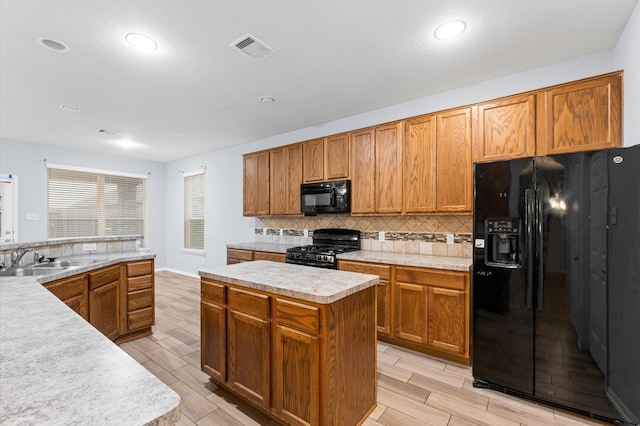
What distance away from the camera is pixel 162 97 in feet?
11.1

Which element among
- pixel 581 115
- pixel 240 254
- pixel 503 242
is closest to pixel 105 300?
pixel 240 254

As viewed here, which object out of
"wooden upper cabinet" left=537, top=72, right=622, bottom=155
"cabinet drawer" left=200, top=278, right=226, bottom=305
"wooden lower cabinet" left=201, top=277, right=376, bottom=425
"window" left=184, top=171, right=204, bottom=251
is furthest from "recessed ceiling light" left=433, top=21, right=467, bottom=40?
"window" left=184, top=171, right=204, bottom=251

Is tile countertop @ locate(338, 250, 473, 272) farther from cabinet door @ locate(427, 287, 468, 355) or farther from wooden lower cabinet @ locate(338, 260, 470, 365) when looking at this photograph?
cabinet door @ locate(427, 287, 468, 355)

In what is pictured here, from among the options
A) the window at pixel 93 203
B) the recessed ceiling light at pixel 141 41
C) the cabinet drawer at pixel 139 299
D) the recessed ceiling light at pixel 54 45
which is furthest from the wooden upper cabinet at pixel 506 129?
the window at pixel 93 203

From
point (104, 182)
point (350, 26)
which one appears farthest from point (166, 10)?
point (104, 182)

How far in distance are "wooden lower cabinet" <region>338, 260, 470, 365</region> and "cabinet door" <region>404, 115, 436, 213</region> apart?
72 cm

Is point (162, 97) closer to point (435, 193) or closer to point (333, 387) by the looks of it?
point (435, 193)

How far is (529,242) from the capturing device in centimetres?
218

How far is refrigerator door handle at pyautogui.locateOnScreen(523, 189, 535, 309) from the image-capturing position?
7.13 feet

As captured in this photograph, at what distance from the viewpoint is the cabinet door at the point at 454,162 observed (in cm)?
288

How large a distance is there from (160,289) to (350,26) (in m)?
5.33

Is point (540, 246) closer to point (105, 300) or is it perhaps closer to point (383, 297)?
point (383, 297)

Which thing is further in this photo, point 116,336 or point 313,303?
point 116,336

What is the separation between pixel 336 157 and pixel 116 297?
295cm
